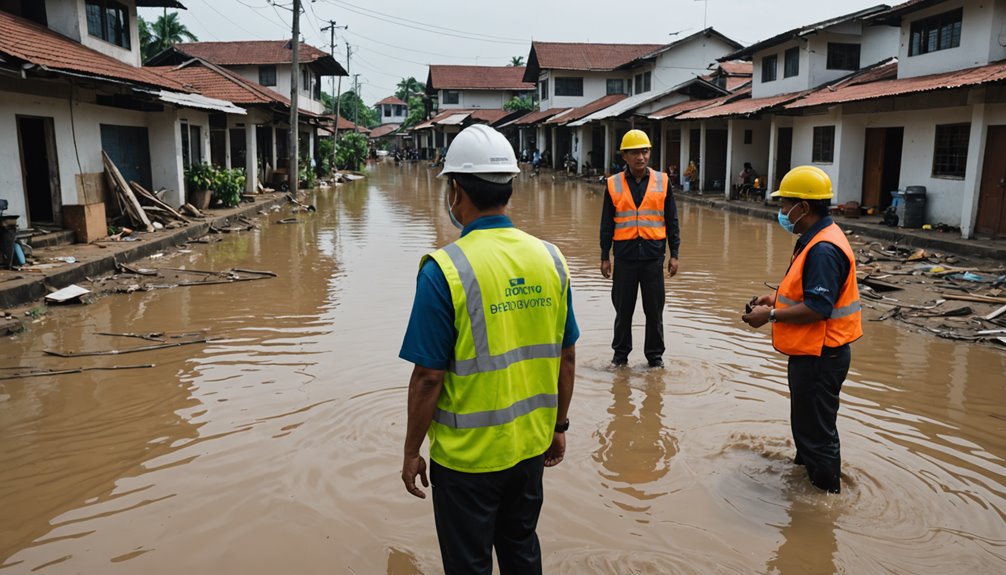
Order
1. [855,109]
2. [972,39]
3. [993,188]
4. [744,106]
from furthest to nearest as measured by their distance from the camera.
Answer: [744,106] < [855,109] < [972,39] < [993,188]

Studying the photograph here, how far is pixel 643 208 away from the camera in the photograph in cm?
623

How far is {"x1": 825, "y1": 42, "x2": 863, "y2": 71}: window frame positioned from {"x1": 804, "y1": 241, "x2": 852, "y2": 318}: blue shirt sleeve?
70.0ft

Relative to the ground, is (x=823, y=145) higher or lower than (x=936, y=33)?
lower

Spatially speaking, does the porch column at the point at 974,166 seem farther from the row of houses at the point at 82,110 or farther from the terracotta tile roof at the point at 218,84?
the terracotta tile roof at the point at 218,84

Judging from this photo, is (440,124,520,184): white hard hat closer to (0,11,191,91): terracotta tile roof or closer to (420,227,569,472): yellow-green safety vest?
(420,227,569,472): yellow-green safety vest

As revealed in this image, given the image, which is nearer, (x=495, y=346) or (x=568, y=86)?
(x=495, y=346)

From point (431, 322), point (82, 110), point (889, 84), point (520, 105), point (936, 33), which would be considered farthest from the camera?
point (520, 105)

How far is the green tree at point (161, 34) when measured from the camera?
50094mm

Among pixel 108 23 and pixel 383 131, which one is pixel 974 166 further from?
pixel 383 131

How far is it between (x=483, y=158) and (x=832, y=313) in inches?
88.7

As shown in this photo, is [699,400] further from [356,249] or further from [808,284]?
[356,249]

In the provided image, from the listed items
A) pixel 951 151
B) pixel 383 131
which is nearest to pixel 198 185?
pixel 951 151

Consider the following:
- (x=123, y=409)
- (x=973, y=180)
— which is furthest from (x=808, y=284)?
(x=973, y=180)

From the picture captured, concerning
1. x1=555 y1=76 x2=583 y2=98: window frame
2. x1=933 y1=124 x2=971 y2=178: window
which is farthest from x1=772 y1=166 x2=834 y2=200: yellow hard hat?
x1=555 y1=76 x2=583 y2=98: window frame
